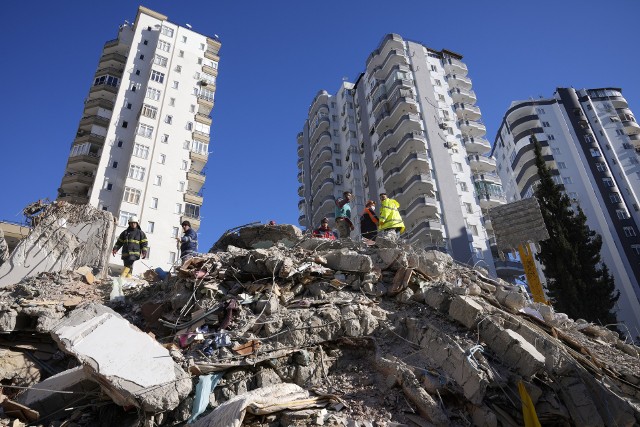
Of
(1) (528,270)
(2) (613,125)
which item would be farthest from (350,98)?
(1) (528,270)

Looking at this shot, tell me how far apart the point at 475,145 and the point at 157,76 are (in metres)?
33.6

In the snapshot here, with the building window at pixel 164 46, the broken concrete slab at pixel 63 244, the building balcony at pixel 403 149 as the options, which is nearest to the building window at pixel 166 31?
the building window at pixel 164 46

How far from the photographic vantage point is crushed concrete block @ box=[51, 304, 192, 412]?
16.1 ft

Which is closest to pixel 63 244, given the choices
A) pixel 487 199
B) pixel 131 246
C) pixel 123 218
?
pixel 131 246

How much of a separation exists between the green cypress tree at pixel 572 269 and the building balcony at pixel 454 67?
29.4 m

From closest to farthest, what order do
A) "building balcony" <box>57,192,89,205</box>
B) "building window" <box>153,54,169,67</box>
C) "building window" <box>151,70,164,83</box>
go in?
1. "building balcony" <box>57,192,89,205</box>
2. "building window" <box>151,70,164,83</box>
3. "building window" <box>153,54,169,67</box>

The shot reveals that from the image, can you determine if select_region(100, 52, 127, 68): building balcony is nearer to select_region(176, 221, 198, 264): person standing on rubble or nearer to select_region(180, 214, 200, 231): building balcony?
select_region(180, 214, 200, 231): building balcony

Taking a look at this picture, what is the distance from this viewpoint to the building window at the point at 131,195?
112 feet

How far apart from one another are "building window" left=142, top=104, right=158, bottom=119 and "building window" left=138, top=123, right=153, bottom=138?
1.20 metres

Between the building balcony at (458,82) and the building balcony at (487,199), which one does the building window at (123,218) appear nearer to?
the building balcony at (487,199)

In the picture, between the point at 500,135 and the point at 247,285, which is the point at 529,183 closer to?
the point at 500,135

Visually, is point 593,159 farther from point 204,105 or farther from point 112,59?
point 112,59

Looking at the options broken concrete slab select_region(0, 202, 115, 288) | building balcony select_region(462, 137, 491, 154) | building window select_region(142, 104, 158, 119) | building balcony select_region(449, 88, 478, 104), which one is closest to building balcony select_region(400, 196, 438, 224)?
building balcony select_region(462, 137, 491, 154)

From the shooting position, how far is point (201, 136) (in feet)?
134
